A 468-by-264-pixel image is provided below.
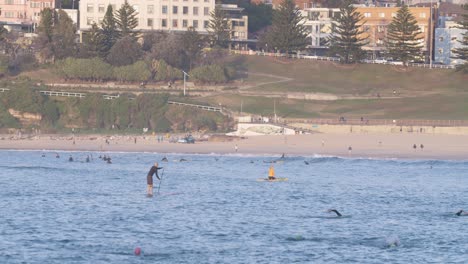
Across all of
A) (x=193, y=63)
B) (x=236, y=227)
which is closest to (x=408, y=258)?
(x=236, y=227)

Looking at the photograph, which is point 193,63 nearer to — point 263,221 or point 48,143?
point 48,143

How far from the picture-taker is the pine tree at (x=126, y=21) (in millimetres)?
109125

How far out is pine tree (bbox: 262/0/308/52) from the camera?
360 ft

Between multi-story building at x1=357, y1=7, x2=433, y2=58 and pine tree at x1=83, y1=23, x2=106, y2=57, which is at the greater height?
multi-story building at x1=357, y1=7, x2=433, y2=58

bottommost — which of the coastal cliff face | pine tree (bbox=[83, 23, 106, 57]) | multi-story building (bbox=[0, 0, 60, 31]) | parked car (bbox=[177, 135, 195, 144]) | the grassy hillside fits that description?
parked car (bbox=[177, 135, 195, 144])

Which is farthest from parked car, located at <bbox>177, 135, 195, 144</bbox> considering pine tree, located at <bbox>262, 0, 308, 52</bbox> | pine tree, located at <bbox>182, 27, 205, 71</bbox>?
pine tree, located at <bbox>262, 0, 308, 52</bbox>

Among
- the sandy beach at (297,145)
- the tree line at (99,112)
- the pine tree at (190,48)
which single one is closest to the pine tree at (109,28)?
the pine tree at (190,48)

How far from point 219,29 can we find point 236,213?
7431 centimetres

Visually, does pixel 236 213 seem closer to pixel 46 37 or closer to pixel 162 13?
pixel 46 37

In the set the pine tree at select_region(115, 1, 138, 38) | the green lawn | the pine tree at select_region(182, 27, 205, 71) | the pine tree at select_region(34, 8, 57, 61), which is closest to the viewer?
the green lawn

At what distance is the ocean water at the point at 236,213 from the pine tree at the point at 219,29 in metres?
51.9

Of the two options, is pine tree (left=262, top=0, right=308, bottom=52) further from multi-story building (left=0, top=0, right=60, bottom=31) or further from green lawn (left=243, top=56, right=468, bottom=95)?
multi-story building (left=0, top=0, right=60, bottom=31)

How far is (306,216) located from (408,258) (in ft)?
27.2

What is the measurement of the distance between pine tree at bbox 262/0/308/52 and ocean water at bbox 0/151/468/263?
47.5m
